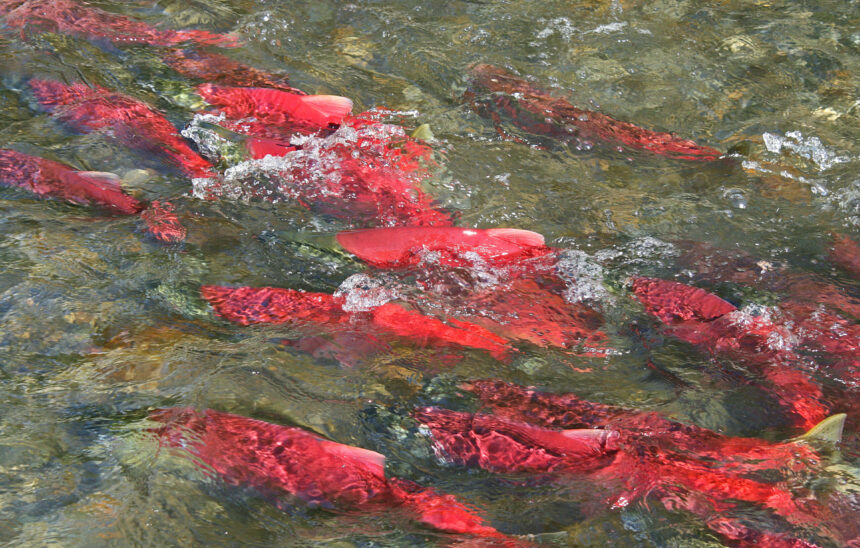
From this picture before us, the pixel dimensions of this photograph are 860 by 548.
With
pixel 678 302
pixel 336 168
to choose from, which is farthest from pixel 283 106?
pixel 678 302

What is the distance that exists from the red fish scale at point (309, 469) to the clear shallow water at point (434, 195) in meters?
0.06

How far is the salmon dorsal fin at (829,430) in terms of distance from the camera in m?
2.70

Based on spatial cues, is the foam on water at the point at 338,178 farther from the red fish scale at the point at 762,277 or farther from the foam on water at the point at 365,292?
the red fish scale at the point at 762,277

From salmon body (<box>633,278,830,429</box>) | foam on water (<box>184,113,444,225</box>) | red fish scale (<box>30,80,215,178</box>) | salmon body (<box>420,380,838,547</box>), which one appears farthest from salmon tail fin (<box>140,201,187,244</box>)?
salmon body (<box>633,278,830,429</box>)

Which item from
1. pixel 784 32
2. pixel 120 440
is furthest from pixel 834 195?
pixel 120 440

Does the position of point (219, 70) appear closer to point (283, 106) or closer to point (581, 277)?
point (283, 106)

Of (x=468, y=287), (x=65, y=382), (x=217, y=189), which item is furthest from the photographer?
(x=217, y=189)

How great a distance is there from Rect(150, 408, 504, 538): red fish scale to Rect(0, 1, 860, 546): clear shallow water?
0.20ft

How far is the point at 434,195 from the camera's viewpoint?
4707 mm

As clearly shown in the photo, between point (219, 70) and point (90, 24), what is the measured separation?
132cm

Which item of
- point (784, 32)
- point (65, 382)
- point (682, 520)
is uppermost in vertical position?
point (784, 32)

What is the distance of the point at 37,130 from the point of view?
16.6ft

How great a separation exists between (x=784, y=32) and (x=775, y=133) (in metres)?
1.65

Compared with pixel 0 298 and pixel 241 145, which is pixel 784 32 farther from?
pixel 0 298
